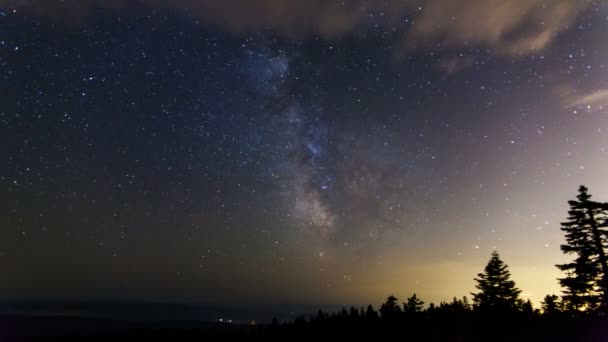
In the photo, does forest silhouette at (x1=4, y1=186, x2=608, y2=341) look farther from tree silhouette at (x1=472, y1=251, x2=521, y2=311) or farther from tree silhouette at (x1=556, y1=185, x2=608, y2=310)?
tree silhouette at (x1=472, y1=251, x2=521, y2=311)

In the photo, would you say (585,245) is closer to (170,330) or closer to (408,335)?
(408,335)

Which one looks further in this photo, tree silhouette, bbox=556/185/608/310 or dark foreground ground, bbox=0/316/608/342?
tree silhouette, bbox=556/185/608/310

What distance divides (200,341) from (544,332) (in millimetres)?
11180

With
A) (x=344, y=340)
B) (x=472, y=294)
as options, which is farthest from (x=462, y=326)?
(x=472, y=294)

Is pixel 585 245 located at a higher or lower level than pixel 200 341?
higher

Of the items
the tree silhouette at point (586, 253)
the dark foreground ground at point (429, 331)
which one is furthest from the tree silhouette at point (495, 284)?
the dark foreground ground at point (429, 331)

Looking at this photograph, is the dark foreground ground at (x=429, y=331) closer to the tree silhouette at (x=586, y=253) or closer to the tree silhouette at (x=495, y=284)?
the tree silhouette at (x=586, y=253)

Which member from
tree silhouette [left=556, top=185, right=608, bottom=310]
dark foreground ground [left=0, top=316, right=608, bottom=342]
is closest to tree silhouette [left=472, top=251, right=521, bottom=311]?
tree silhouette [left=556, top=185, right=608, bottom=310]

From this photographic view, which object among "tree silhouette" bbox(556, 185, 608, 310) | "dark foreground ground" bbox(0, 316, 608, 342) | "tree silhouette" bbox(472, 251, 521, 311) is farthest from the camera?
"tree silhouette" bbox(472, 251, 521, 311)

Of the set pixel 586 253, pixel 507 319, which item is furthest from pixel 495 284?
pixel 507 319

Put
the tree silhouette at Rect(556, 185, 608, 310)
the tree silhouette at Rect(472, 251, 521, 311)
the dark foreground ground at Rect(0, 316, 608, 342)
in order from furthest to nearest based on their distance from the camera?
the tree silhouette at Rect(472, 251, 521, 311)
the tree silhouette at Rect(556, 185, 608, 310)
the dark foreground ground at Rect(0, 316, 608, 342)

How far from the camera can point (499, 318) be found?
13164 millimetres

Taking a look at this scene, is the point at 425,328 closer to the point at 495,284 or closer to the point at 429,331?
the point at 429,331

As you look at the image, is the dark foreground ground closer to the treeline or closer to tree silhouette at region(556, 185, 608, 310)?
the treeline
